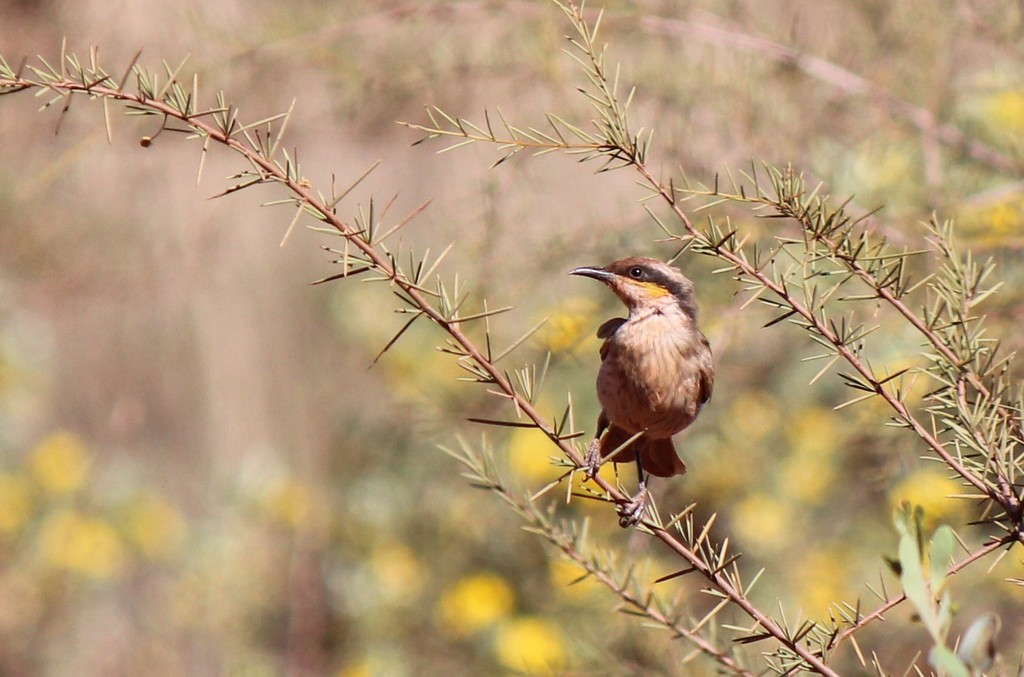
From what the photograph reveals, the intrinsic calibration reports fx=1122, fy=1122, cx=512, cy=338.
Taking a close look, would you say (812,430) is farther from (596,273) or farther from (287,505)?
(287,505)

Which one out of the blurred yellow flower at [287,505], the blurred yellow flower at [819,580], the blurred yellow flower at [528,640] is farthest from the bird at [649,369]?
the blurred yellow flower at [287,505]

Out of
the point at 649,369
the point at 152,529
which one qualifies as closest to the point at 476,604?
the point at 152,529

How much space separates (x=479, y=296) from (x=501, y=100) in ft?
3.50

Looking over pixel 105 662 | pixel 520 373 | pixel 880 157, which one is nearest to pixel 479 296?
pixel 880 157

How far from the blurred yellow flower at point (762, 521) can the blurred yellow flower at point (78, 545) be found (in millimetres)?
2280

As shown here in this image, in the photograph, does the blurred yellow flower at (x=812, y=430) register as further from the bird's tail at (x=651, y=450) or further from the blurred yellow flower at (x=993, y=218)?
the bird's tail at (x=651, y=450)

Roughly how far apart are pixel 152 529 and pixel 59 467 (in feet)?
1.35

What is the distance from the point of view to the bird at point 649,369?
176 cm

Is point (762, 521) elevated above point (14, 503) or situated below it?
above

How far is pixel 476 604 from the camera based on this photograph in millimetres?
3379

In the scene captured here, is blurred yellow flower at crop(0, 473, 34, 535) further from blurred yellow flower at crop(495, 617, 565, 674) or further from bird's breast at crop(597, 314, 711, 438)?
bird's breast at crop(597, 314, 711, 438)

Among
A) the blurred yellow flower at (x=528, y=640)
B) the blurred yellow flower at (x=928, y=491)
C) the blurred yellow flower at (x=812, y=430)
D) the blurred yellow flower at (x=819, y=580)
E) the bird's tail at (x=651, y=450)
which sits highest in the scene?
the bird's tail at (x=651, y=450)

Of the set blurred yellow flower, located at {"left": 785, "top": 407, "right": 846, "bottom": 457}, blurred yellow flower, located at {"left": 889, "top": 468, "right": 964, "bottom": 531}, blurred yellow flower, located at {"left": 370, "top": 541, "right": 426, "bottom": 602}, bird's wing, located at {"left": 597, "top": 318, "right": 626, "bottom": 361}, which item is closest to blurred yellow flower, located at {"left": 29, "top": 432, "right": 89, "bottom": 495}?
blurred yellow flower, located at {"left": 370, "top": 541, "right": 426, "bottom": 602}

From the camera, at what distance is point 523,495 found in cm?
120
